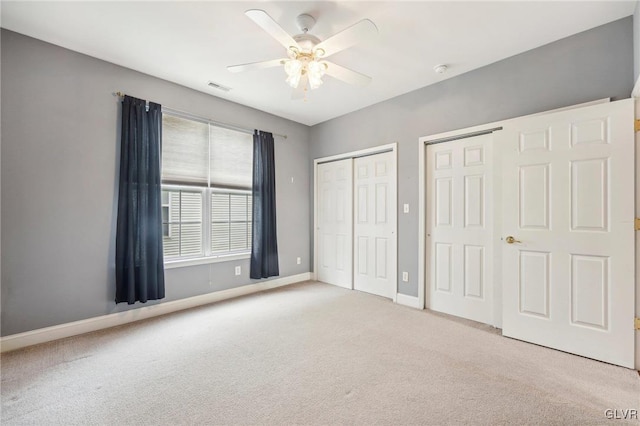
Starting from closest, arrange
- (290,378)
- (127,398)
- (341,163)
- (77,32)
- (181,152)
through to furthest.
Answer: (127,398), (290,378), (77,32), (181,152), (341,163)

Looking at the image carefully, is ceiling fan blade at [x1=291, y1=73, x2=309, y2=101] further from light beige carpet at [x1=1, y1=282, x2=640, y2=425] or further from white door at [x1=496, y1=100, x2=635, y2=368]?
light beige carpet at [x1=1, y1=282, x2=640, y2=425]

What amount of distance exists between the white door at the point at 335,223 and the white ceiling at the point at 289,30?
1702 millimetres

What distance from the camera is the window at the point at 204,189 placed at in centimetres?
338

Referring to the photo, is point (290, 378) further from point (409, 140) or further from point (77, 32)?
point (77, 32)

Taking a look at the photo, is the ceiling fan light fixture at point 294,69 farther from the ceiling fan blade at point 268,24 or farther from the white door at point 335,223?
the white door at point 335,223

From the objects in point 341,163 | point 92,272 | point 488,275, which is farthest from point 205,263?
point 488,275

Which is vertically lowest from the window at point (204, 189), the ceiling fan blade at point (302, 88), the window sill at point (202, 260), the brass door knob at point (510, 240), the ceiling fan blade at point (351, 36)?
the window sill at point (202, 260)

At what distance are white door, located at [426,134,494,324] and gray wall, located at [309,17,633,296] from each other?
210 mm

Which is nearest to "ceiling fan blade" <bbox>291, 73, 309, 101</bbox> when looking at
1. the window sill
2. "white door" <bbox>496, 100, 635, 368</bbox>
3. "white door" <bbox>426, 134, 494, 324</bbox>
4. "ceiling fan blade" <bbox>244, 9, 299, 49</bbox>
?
"ceiling fan blade" <bbox>244, 9, 299, 49</bbox>

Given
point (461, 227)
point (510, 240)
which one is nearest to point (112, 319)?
point (461, 227)

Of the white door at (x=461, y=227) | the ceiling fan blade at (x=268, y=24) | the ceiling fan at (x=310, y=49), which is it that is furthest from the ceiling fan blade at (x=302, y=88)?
the white door at (x=461, y=227)

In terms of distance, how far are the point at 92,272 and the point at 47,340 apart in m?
0.67

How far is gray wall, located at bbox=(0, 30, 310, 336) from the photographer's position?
240 centimetres

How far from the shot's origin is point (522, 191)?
8.53 ft
